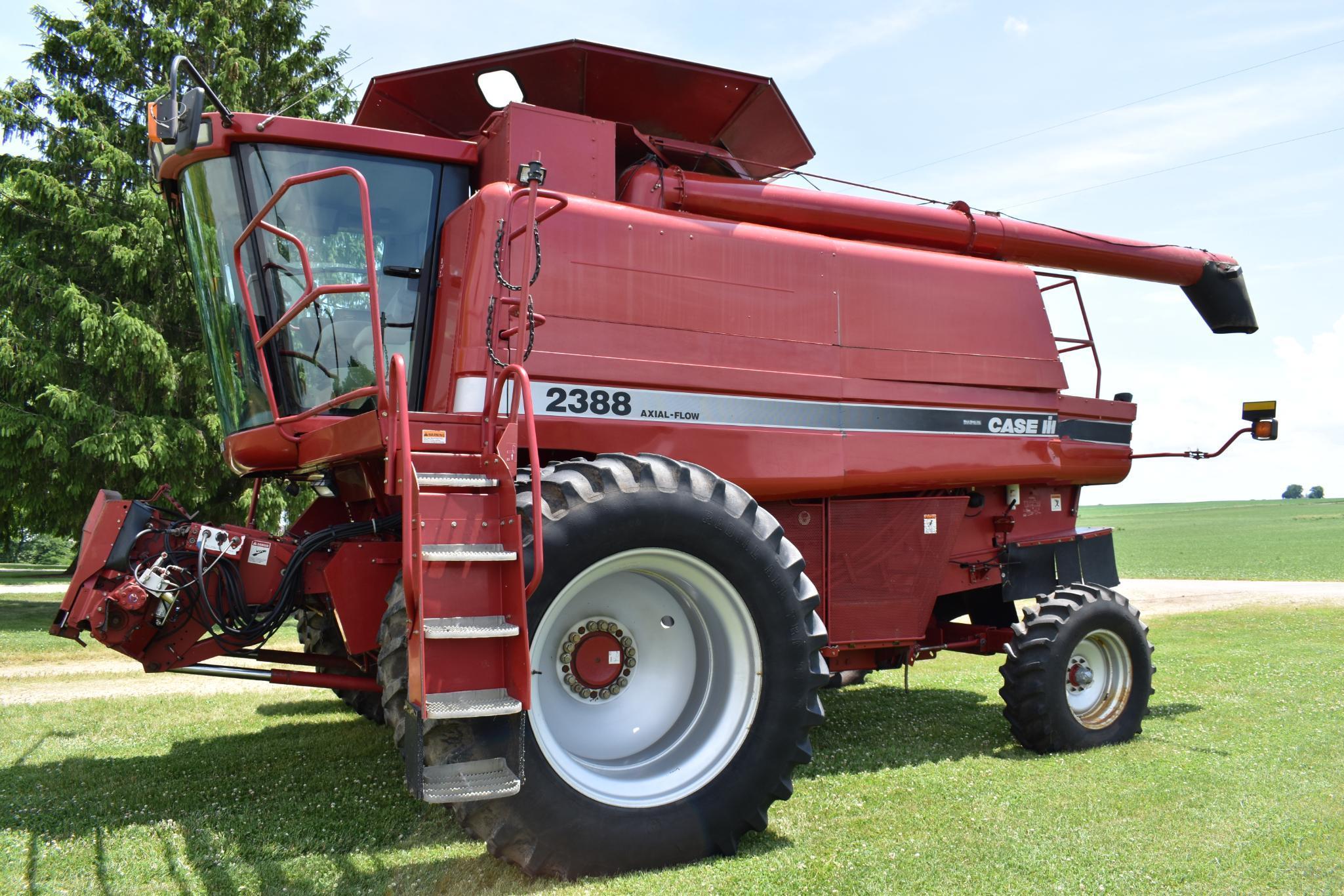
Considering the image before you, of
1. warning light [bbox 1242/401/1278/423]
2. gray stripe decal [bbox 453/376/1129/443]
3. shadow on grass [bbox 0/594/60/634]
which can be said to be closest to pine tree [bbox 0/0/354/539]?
shadow on grass [bbox 0/594/60/634]

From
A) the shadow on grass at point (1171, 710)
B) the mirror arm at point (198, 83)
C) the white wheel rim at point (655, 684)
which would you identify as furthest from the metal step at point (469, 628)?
the shadow on grass at point (1171, 710)

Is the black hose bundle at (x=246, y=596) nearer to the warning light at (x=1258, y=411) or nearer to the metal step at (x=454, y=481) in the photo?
→ the metal step at (x=454, y=481)

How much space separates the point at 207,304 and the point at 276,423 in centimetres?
113

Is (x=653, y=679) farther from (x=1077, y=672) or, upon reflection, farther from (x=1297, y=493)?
(x=1297, y=493)

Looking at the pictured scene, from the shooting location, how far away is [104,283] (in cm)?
1622

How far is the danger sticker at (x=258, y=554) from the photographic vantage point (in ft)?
16.3

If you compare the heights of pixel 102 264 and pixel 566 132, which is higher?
pixel 102 264

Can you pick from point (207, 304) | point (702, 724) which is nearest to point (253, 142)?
point (207, 304)

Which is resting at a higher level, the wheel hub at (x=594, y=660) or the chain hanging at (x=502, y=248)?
the chain hanging at (x=502, y=248)

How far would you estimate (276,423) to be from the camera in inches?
195

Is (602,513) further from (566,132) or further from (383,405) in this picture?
(566,132)

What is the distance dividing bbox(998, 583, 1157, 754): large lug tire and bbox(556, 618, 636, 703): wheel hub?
306 centimetres

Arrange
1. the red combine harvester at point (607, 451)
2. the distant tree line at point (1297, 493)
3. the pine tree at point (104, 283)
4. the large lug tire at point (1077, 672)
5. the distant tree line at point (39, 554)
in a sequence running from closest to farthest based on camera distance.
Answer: the red combine harvester at point (607, 451)
the large lug tire at point (1077, 672)
the pine tree at point (104, 283)
the distant tree line at point (39, 554)
the distant tree line at point (1297, 493)

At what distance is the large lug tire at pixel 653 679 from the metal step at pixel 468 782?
0.05 meters
